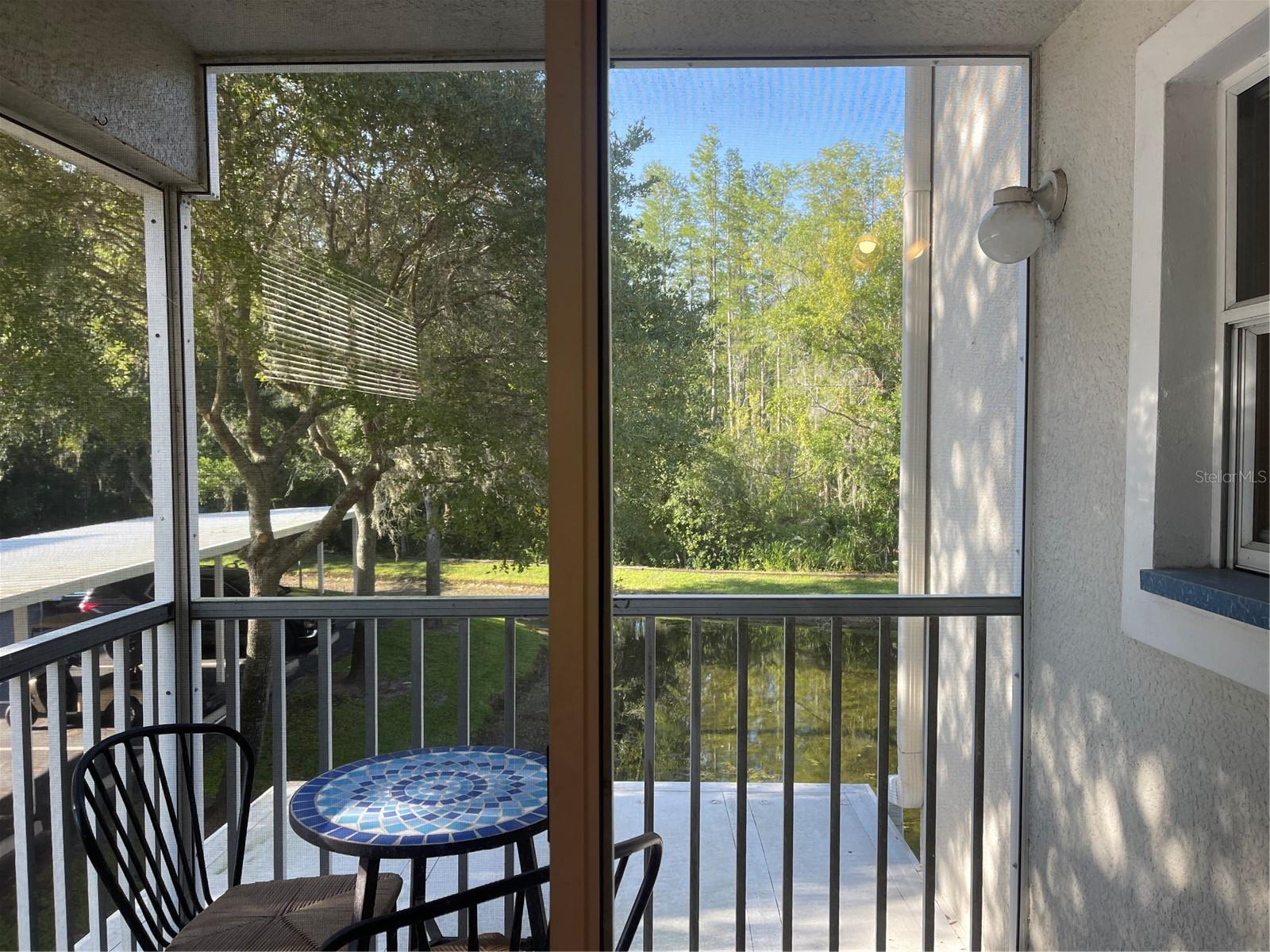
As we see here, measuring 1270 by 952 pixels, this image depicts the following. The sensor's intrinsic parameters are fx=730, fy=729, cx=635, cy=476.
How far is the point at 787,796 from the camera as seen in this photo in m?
1.50

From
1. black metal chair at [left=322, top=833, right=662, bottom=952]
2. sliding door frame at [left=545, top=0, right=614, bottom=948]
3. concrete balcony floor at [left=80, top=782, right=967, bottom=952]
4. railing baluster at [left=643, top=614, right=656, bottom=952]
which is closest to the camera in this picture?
sliding door frame at [left=545, top=0, right=614, bottom=948]

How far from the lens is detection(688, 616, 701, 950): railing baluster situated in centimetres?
129

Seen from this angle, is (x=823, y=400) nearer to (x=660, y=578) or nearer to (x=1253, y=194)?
(x=660, y=578)

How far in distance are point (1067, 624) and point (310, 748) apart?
1.35m

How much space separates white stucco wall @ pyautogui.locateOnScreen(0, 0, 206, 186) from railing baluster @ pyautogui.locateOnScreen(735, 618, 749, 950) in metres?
1.14

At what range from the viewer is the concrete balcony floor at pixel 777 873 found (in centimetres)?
139

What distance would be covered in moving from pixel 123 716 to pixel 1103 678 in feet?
4.89

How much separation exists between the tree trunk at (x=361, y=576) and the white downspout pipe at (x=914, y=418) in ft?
3.70

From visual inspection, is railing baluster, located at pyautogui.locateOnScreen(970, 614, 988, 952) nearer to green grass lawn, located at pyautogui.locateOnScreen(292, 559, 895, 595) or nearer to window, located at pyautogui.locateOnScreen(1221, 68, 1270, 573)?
green grass lawn, located at pyautogui.locateOnScreen(292, 559, 895, 595)

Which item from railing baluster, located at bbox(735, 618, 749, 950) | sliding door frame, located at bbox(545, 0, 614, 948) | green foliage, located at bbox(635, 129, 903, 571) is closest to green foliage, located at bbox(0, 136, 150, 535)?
sliding door frame, located at bbox(545, 0, 614, 948)

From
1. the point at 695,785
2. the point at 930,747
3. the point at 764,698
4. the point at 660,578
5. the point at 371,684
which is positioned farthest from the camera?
the point at 930,747

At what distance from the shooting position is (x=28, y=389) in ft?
2.64

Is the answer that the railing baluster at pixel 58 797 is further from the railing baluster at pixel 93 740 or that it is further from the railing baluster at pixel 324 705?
the railing baluster at pixel 324 705

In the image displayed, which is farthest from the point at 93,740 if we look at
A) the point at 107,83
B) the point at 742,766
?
the point at 742,766
